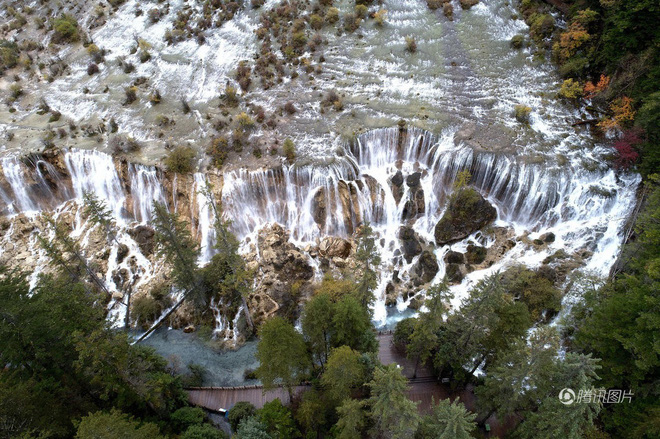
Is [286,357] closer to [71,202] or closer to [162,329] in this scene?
[162,329]

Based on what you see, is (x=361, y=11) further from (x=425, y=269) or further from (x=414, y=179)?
(x=425, y=269)

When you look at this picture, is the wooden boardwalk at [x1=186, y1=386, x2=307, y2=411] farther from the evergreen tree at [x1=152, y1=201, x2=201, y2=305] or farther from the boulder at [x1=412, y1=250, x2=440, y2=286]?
the boulder at [x1=412, y1=250, x2=440, y2=286]

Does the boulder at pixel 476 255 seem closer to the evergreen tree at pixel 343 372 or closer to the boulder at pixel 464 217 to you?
the boulder at pixel 464 217

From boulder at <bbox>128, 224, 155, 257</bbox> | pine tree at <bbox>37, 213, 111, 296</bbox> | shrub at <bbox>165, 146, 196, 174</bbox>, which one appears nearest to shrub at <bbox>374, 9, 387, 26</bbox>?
shrub at <bbox>165, 146, 196, 174</bbox>

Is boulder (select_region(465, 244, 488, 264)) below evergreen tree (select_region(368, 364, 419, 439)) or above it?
below

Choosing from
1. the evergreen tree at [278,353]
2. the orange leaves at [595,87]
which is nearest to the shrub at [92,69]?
the evergreen tree at [278,353]

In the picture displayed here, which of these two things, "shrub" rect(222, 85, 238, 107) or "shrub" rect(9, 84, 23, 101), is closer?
"shrub" rect(222, 85, 238, 107)

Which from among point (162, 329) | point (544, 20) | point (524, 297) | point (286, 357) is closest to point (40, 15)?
point (162, 329)
